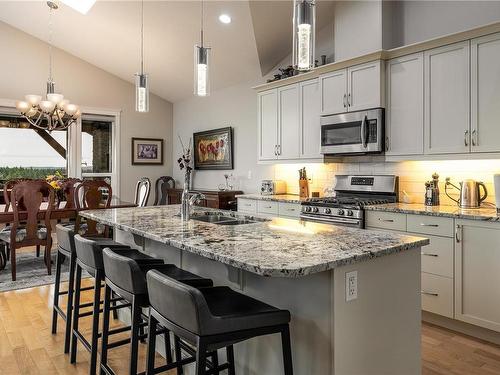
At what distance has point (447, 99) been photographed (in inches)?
135

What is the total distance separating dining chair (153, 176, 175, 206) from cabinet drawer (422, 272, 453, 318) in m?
5.27

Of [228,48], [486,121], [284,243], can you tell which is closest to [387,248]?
[284,243]

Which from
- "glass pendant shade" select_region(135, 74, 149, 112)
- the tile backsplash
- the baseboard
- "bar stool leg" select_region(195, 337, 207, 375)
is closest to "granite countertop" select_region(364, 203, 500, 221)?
the tile backsplash

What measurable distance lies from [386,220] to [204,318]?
252 centimetres

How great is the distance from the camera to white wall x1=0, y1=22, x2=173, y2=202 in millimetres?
6422

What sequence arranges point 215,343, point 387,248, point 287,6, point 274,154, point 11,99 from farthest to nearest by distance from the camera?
point 11,99 < point 274,154 < point 287,6 < point 387,248 < point 215,343

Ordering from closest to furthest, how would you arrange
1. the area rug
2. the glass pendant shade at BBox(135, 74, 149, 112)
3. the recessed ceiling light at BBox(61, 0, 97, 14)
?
the glass pendant shade at BBox(135, 74, 149, 112) < the area rug < the recessed ceiling light at BBox(61, 0, 97, 14)

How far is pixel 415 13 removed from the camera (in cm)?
400

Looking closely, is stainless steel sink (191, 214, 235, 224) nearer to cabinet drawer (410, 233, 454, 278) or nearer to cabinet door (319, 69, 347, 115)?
cabinet drawer (410, 233, 454, 278)

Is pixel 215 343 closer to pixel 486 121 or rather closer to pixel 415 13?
pixel 486 121

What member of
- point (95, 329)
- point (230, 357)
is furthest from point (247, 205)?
point (230, 357)

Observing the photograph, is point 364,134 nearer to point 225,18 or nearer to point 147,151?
point 225,18

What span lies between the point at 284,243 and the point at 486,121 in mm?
2222

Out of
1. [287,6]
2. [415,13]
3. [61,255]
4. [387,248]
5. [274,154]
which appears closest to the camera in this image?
[387,248]
